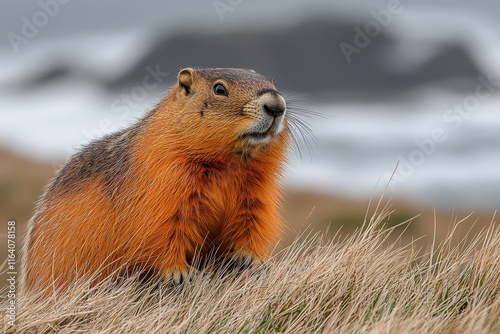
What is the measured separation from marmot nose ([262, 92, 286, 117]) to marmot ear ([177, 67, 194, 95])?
1.04 meters

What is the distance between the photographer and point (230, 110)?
28.4 feet

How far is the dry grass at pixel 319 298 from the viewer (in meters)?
7.40

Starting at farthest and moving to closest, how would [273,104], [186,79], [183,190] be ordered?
[186,79], [183,190], [273,104]

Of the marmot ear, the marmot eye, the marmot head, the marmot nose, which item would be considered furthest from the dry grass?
the marmot ear

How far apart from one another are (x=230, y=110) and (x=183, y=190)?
0.95m

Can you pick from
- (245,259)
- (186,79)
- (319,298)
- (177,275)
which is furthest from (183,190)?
(319,298)

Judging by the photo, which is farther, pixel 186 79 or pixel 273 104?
pixel 186 79

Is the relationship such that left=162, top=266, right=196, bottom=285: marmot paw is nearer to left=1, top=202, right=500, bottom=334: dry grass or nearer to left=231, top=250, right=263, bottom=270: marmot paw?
left=1, top=202, right=500, bottom=334: dry grass

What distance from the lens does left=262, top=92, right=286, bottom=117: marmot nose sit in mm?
8344

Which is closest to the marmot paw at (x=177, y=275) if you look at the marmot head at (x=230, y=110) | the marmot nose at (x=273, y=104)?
the marmot head at (x=230, y=110)

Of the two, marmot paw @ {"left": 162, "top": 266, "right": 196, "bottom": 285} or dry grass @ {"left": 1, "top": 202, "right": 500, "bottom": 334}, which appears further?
marmot paw @ {"left": 162, "top": 266, "right": 196, "bottom": 285}

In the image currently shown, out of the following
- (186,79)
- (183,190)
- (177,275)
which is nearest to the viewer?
(177,275)

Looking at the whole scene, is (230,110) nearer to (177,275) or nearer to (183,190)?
(183,190)

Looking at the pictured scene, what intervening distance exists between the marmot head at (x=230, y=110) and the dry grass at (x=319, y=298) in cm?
130
